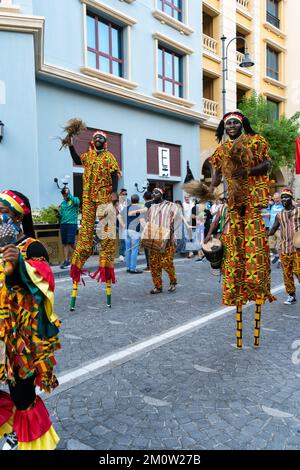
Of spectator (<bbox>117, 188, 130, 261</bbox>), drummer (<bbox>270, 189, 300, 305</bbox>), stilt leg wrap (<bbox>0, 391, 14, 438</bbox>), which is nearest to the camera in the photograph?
stilt leg wrap (<bbox>0, 391, 14, 438</bbox>)

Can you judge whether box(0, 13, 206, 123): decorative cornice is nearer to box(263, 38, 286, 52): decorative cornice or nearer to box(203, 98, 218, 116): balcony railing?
box(203, 98, 218, 116): balcony railing

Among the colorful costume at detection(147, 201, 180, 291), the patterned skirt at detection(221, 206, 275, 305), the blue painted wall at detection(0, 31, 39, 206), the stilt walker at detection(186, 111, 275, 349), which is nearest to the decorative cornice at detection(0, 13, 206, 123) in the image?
the blue painted wall at detection(0, 31, 39, 206)

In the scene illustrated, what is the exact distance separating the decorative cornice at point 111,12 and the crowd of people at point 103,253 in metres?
10.5

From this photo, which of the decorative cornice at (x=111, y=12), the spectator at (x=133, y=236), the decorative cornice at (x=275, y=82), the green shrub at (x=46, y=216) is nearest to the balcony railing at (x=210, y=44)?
the decorative cornice at (x=275, y=82)

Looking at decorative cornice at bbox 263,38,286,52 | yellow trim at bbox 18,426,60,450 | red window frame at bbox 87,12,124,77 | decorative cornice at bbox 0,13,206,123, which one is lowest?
yellow trim at bbox 18,426,60,450

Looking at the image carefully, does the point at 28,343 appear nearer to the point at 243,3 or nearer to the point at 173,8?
the point at 173,8

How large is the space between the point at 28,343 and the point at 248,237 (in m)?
2.62

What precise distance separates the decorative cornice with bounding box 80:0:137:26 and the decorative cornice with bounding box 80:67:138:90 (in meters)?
2.23

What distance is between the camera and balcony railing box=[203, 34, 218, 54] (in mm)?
22092

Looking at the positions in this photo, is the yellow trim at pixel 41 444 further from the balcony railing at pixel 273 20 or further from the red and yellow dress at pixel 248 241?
the balcony railing at pixel 273 20

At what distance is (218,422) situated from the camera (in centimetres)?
294

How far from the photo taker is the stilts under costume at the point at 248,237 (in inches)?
168
